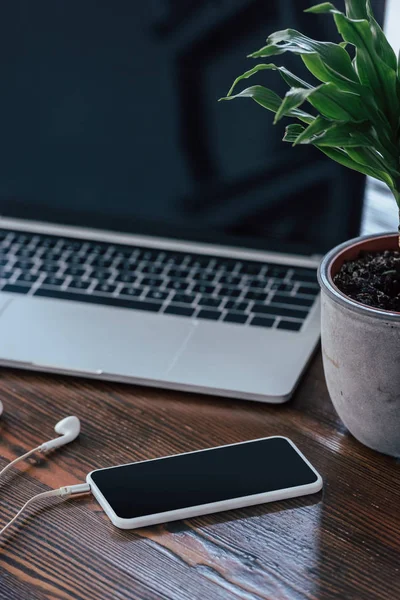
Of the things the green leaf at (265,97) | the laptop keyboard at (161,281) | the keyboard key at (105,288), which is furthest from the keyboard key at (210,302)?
the green leaf at (265,97)

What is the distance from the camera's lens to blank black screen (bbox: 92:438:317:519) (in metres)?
0.64

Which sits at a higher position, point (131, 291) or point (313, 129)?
point (313, 129)

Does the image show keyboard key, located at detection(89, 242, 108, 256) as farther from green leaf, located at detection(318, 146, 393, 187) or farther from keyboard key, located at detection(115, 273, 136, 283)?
green leaf, located at detection(318, 146, 393, 187)

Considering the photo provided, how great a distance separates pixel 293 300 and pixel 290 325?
5 cm

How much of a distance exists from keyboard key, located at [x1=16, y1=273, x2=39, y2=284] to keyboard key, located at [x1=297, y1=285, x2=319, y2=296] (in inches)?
11.5

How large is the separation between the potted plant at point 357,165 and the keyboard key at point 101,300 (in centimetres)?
25

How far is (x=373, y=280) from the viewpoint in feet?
2.20

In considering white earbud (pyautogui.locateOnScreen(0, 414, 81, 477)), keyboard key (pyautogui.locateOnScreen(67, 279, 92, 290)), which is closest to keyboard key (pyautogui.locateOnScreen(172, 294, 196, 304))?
keyboard key (pyautogui.locateOnScreen(67, 279, 92, 290))

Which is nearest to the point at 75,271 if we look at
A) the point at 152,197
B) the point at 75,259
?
the point at 75,259

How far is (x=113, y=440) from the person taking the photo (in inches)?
28.3

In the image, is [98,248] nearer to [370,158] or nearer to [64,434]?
[64,434]

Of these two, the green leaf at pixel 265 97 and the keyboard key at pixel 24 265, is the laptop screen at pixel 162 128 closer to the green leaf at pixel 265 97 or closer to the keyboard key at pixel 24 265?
the keyboard key at pixel 24 265

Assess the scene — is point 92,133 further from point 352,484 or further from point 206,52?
point 352,484

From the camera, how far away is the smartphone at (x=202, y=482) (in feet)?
2.07
